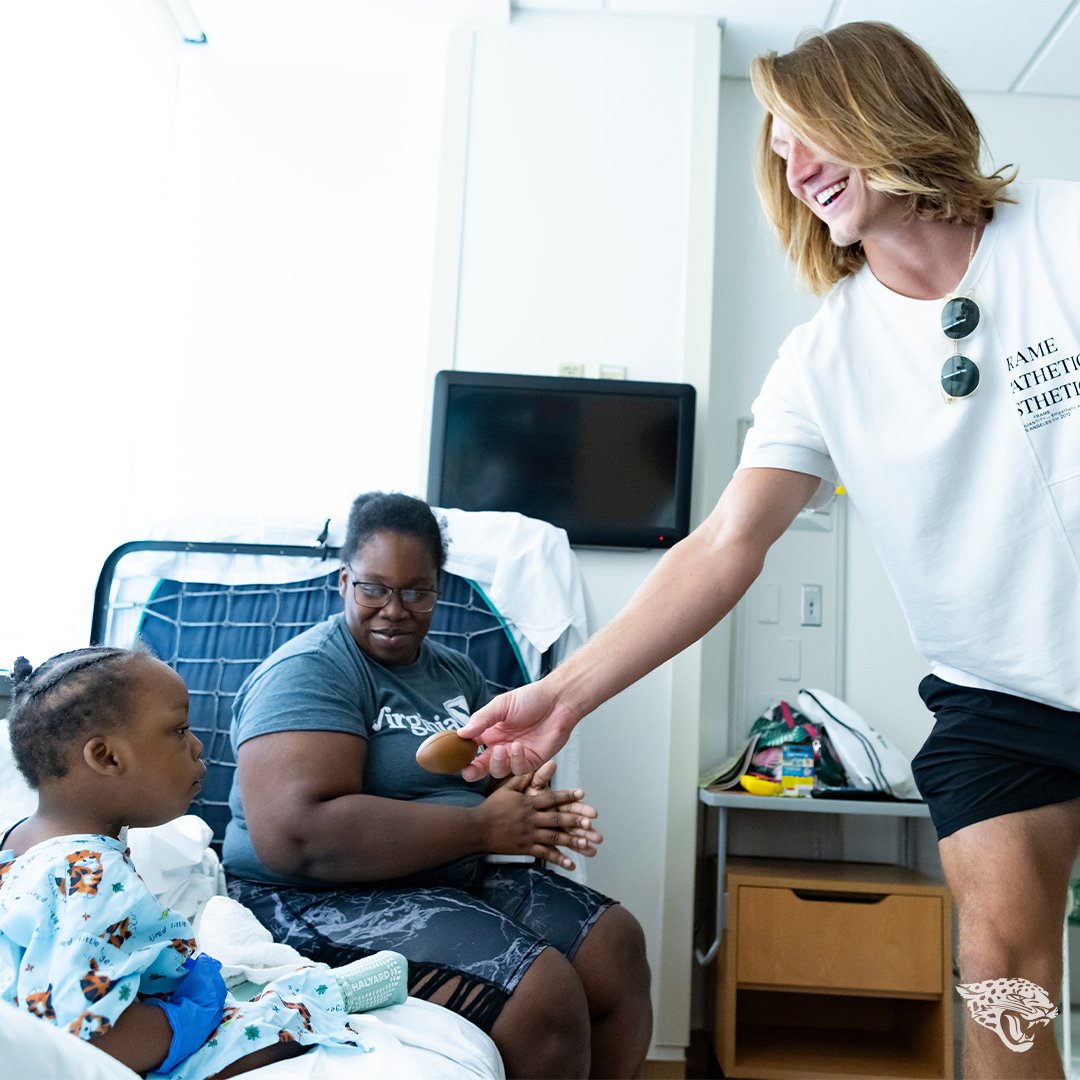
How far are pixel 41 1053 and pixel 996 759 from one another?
95 cm

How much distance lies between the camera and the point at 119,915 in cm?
108

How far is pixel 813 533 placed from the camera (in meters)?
3.15

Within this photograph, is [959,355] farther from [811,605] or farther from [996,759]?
[811,605]

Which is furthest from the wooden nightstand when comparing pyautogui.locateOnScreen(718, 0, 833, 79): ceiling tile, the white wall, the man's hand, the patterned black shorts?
pyautogui.locateOnScreen(718, 0, 833, 79): ceiling tile

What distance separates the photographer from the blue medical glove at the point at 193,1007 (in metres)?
1.10

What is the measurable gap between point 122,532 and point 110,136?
1.10 meters

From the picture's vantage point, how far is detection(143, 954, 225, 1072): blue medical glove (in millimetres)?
1103

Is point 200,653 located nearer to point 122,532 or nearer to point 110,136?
point 122,532

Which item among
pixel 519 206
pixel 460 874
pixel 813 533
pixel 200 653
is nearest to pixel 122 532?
pixel 200 653

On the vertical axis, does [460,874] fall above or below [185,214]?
below

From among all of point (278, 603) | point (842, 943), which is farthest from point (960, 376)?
point (842, 943)

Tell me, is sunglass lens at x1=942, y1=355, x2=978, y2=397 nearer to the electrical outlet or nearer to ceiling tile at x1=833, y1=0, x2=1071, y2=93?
the electrical outlet

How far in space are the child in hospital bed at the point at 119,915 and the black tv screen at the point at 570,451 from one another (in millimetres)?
1641

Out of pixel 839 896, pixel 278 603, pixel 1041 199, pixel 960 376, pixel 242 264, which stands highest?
pixel 242 264
